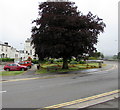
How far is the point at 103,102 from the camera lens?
6.72m

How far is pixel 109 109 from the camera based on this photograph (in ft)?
19.1

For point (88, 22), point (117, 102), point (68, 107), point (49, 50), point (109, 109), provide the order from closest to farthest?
point (109, 109)
point (68, 107)
point (117, 102)
point (49, 50)
point (88, 22)

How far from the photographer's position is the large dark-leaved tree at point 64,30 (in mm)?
21125

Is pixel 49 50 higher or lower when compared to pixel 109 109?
higher

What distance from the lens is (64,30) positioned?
68.6ft

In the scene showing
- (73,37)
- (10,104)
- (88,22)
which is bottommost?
(10,104)

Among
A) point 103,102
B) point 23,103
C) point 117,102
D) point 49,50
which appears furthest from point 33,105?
point 49,50

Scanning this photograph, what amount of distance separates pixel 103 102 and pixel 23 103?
334cm

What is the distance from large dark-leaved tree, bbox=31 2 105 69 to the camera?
69.3 feet

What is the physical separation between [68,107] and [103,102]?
1.54 m

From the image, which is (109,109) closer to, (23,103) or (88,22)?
(23,103)

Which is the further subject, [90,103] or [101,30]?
[101,30]

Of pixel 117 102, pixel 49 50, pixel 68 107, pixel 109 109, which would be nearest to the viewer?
pixel 109 109

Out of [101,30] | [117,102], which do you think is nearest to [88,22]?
[101,30]
